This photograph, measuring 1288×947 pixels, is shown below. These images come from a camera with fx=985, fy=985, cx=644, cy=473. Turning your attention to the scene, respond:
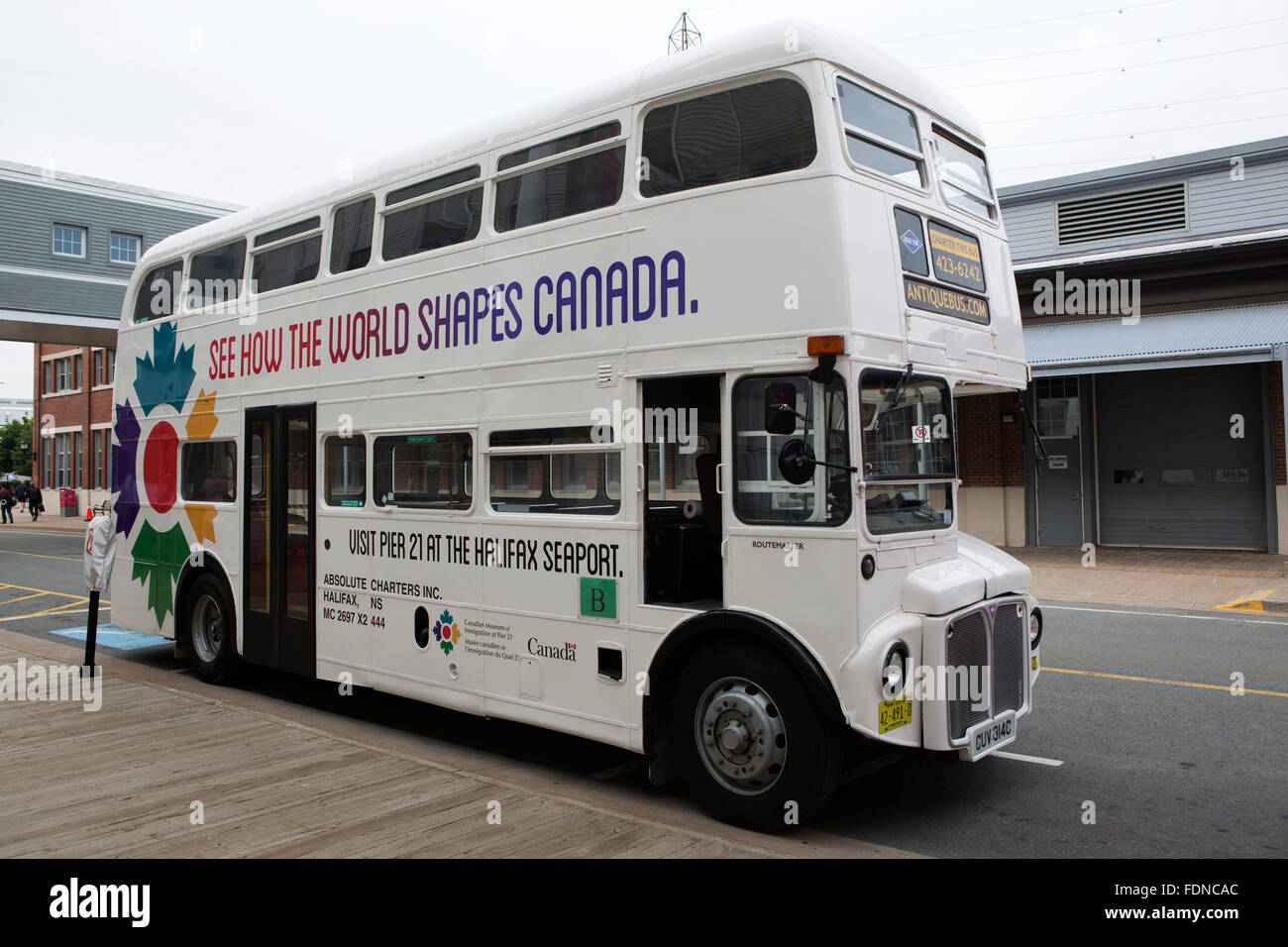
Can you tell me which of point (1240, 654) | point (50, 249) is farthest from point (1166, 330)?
point (50, 249)

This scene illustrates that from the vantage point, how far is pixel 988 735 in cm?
520

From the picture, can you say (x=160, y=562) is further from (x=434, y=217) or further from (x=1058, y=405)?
(x=1058, y=405)

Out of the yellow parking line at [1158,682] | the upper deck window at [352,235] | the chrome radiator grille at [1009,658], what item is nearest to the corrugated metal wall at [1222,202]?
the yellow parking line at [1158,682]

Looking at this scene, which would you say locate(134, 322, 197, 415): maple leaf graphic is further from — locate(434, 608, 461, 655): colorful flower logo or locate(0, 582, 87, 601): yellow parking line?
locate(0, 582, 87, 601): yellow parking line

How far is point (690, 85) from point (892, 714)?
3488 millimetres

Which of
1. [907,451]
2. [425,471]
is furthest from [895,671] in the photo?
[425,471]

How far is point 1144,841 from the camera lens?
493cm

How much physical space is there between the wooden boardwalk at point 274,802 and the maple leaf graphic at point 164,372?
3502mm

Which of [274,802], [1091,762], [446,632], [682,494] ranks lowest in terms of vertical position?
[1091,762]

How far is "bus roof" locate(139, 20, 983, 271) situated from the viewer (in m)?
5.08

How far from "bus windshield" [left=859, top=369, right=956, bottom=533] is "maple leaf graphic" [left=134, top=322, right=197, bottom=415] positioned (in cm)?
705

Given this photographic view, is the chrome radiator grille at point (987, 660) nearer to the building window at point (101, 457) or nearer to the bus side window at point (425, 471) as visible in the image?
the bus side window at point (425, 471)
